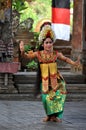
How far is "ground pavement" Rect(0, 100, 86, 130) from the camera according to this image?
9039 millimetres

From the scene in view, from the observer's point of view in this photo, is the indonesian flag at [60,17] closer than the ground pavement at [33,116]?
No

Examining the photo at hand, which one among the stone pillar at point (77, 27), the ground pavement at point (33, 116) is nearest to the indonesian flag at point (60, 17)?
the stone pillar at point (77, 27)

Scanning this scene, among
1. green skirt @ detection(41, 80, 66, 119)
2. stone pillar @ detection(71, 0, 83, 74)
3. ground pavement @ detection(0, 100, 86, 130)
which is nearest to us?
ground pavement @ detection(0, 100, 86, 130)

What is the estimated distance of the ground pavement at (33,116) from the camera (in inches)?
356

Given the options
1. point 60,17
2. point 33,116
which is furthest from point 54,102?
point 60,17

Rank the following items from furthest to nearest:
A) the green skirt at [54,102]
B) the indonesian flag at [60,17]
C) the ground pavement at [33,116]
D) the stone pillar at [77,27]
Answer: the stone pillar at [77,27] → the indonesian flag at [60,17] → the green skirt at [54,102] → the ground pavement at [33,116]

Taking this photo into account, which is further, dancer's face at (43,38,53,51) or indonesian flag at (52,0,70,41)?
indonesian flag at (52,0,70,41)

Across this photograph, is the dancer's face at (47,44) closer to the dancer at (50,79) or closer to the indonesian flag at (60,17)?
the dancer at (50,79)

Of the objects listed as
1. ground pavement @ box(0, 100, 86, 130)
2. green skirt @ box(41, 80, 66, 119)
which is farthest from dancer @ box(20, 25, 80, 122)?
ground pavement @ box(0, 100, 86, 130)

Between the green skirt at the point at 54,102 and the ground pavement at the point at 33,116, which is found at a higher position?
the green skirt at the point at 54,102

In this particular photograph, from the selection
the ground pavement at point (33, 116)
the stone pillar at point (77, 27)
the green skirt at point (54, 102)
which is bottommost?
the ground pavement at point (33, 116)

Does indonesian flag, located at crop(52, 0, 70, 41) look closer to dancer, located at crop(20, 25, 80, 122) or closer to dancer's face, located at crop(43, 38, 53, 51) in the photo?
dancer, located at crop(20, 25, 80, 122)

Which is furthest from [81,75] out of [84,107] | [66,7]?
[84,107]

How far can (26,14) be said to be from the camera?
1559 inches
